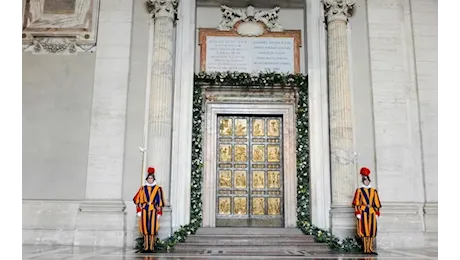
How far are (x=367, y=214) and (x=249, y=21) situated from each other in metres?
Answer: 5.01

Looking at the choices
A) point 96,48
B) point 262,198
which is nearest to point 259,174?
point 262,198

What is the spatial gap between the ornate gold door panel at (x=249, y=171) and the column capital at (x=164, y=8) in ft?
8.25

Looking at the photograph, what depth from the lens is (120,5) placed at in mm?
9148

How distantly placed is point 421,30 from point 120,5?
6564 millimetres

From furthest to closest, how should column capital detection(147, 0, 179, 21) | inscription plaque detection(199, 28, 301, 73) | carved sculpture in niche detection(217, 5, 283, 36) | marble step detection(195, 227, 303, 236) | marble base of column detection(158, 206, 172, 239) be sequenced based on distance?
carved sculpture in niche detection(217, 5, 283, 36) < inscription plaque detection(199, 28, 301, 73) < column capital detection(147, 0, 179, 21) < marble step detection(195, 227, 303, 236) < marble base of column detection(158, 206, 172, 239)

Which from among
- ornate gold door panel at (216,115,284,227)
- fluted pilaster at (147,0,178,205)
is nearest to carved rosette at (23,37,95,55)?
fluted pilaster at (147,0,178,205)

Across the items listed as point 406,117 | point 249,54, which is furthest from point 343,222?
point 249,54

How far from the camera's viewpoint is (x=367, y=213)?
24.3 ft

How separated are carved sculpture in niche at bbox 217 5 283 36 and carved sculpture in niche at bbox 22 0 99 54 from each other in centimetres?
285

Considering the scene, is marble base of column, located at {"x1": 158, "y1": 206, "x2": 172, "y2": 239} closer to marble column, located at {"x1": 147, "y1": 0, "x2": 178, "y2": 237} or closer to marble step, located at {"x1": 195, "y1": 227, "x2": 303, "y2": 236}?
marble column, located at {"x1": 147, "y1": 0, "x2": 178, "y2": 237}

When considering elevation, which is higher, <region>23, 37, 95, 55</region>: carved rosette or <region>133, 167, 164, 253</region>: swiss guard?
<region>23, 37, 95, 55</region>: carved rosette

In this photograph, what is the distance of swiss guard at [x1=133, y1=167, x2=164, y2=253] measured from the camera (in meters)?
7.16
